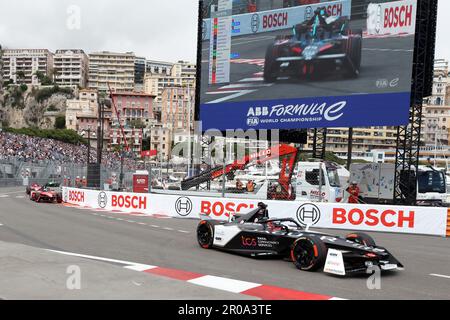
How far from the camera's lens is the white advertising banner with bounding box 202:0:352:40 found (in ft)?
63.7

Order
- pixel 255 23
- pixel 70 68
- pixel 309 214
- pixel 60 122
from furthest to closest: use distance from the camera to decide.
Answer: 1. pixel 70 68
2. pixel 60 122
3. pixel 255 23
4. pixel 309 214

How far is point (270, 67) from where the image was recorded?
69.5 ft

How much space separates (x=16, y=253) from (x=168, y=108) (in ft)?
474

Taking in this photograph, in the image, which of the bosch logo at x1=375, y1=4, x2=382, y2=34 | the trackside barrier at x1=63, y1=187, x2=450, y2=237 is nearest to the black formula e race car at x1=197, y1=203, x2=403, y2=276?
the trackside barrier at x1=63, y1=187, x2=450, y2=237

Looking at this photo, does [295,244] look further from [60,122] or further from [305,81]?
[60,122]

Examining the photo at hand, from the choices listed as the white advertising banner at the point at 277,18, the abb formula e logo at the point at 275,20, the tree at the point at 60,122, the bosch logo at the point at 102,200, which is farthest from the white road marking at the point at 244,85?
the tree at the point at 60,122

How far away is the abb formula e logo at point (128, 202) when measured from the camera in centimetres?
2061

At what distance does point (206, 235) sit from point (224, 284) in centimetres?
376

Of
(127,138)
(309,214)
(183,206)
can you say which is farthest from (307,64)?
(127,138)

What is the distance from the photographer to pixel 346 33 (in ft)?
62.6

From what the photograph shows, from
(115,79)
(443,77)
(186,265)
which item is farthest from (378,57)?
(115,79)

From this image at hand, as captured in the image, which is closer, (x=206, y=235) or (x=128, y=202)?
(x=206, y=235)

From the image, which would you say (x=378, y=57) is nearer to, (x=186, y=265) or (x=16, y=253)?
(x=186, y=265)
